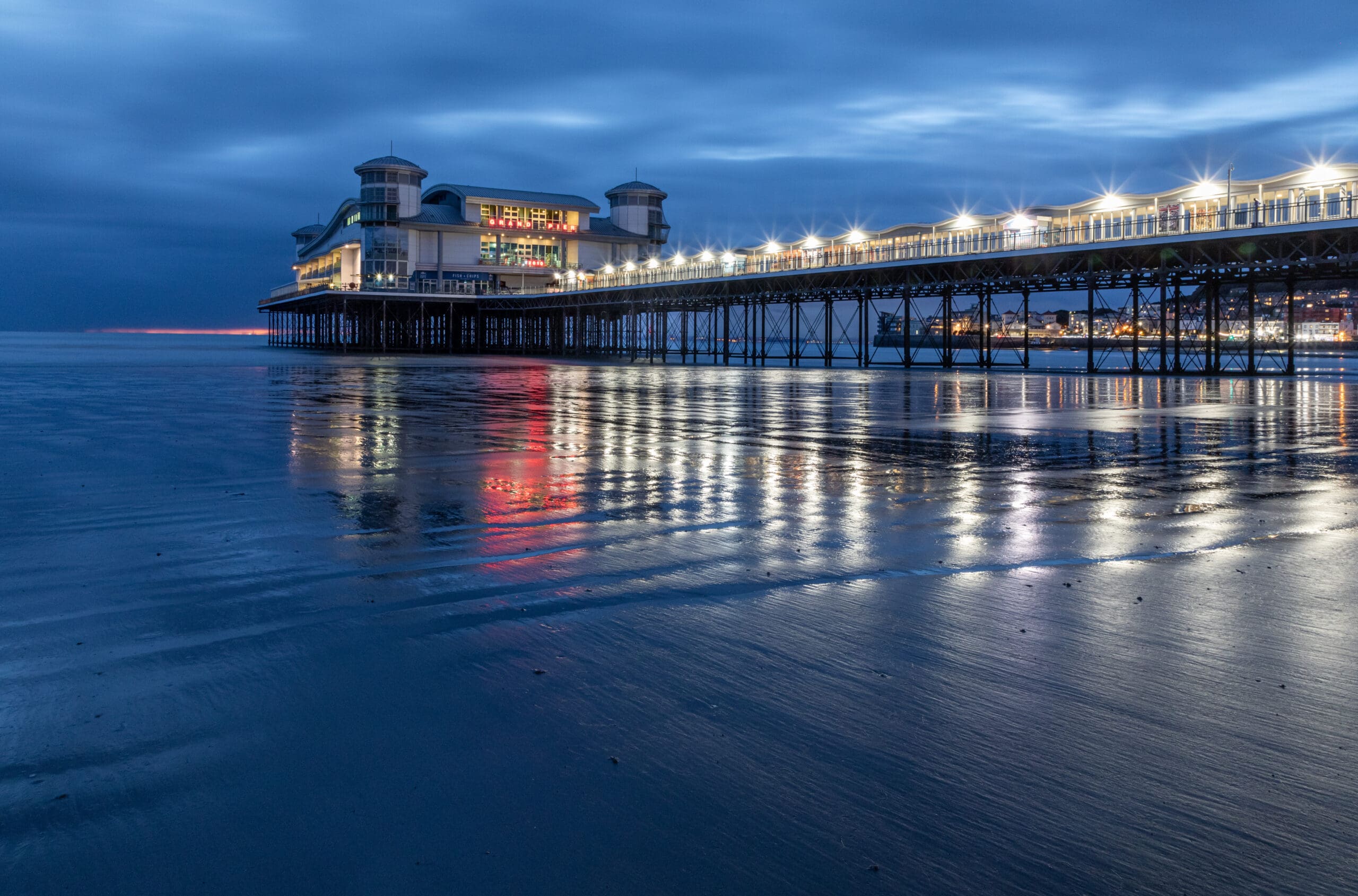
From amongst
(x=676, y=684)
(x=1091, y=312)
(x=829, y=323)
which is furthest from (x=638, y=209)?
(x=676, y=684)

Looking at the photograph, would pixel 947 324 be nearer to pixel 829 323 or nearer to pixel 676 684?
pixel 829 323

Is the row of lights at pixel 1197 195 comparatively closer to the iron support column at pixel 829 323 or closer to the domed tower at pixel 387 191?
the iron support column at pixel 829 323

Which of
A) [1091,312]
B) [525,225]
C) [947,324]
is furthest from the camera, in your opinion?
[525,225]

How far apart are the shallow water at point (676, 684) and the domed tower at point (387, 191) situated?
3389 inches

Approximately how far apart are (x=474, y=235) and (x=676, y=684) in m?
95.8

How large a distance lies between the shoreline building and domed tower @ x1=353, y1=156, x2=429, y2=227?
0.07 m

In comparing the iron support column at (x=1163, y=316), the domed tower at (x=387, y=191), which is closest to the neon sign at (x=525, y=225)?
the domed tower at (x=387, y=191)

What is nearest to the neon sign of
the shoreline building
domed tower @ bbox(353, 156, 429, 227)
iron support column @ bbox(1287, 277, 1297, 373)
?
the shoreline building

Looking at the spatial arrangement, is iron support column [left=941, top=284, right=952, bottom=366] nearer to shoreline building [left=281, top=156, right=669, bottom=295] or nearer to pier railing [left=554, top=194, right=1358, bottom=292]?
pier railing [left=554, top=194, right=1358, bottom=292]

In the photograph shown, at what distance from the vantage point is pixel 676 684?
412cm

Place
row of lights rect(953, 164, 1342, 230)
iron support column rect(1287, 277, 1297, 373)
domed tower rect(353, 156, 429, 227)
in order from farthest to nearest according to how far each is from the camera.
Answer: domed tower rect(353, 156, 429, 227), iron support column rect(1287, 277, 1297, 373), row of lights rect(953, 164, 1342, 230)

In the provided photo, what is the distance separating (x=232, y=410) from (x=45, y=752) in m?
17.4

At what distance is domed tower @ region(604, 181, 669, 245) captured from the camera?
105 metres

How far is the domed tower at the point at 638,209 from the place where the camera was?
105062 millimetres
